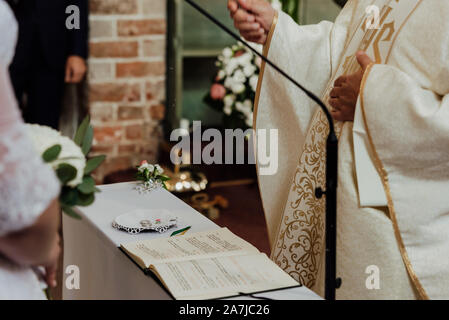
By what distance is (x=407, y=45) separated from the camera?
1892 mm

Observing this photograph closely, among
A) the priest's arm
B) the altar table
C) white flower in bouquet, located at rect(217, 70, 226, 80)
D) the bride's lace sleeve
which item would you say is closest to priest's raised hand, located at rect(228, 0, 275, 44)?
the priest's arm

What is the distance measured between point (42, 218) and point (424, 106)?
44.7 inches

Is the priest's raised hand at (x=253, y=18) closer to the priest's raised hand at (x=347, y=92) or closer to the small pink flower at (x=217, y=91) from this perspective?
the priest's raised hand at (x=347, y=92)

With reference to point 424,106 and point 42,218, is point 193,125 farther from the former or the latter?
point 42,218

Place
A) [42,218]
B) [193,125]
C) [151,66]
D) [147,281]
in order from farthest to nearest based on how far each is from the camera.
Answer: [193,125]
[151,66]
[147,281]
[42,218]

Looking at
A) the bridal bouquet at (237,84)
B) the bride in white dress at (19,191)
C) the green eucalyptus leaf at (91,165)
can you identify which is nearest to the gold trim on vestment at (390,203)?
the green eucalyptus leaf at (91,165)

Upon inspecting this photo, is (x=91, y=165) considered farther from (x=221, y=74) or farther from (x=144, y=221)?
(x=221, y=74)

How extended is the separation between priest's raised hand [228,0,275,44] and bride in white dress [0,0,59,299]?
122cm

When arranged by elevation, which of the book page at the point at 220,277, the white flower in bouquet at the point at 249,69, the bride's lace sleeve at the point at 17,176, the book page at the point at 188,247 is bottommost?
the white flower in bouquet at the point at 249,69

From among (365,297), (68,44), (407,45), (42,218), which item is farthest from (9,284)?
(68,44)

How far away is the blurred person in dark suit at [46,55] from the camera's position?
11.7 ft

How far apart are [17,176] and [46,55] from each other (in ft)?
9.41

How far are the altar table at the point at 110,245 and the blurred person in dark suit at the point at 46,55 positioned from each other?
161 centimetres

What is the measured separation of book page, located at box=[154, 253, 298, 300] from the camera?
1.46 meters
